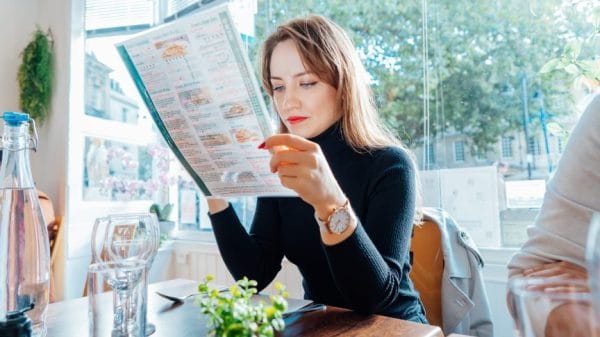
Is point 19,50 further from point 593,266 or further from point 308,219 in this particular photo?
point 593,266

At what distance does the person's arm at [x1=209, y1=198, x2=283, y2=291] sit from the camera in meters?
1.05

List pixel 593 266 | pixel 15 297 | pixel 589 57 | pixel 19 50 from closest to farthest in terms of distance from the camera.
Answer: pixel 593 266 < pixel 15 297 < pixel 589 57 < pixel 19 50

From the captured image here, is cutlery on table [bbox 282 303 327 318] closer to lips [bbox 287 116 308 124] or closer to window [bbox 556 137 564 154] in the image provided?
lips [bbox 287 116 308 124]

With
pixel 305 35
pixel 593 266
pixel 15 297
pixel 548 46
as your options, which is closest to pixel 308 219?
pixel 305 35

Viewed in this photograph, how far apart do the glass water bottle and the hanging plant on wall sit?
7.29ft

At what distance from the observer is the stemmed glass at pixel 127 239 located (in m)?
0.60

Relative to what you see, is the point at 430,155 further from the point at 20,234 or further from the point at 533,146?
the point at 20,234

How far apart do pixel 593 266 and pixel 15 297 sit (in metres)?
0.69

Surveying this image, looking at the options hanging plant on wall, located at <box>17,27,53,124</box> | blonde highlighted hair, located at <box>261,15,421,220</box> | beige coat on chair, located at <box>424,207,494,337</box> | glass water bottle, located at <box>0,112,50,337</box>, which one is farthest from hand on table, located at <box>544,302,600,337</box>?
hanging plant on wall, located at <box>17,27,53,124</box>

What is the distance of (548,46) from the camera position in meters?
1.63

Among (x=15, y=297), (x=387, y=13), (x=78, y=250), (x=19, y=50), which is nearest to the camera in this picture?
(x=15, y=297)

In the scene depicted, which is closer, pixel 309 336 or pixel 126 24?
pixel 309 336

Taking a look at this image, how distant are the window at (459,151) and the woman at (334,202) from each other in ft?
2.27

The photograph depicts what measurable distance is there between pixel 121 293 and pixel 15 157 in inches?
10.0
